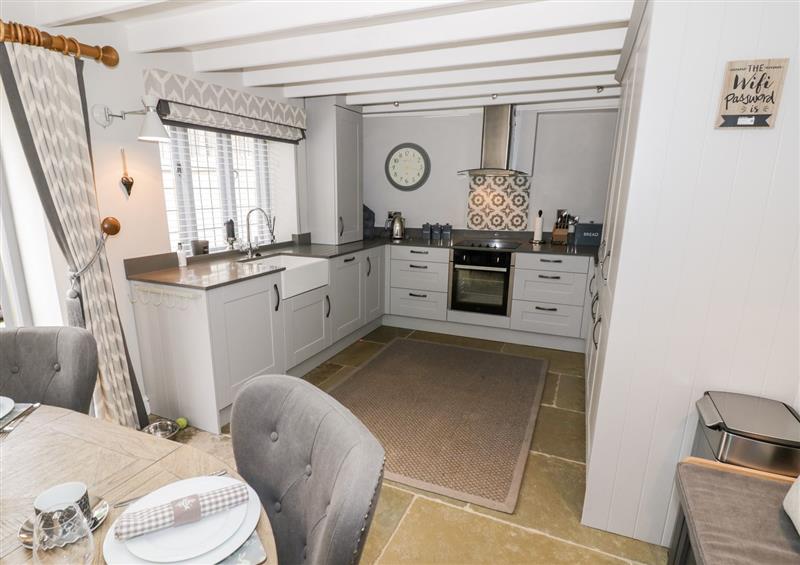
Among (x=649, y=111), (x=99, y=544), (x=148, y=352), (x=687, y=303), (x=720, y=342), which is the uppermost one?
(x=649, y=111)

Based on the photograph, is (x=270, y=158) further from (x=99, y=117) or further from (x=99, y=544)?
(x=99, y=544)

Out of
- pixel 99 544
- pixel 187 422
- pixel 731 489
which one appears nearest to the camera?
pixel 99 544

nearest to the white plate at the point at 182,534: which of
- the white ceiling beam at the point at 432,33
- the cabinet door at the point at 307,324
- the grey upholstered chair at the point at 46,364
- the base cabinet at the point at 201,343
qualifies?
the grey upholstered chair at the point at 46,364

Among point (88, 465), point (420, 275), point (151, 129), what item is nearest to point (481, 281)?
point (420, 275)

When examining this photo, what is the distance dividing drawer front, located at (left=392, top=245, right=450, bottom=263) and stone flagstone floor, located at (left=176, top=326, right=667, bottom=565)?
1.97 metres

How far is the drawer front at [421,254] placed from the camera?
160 inches

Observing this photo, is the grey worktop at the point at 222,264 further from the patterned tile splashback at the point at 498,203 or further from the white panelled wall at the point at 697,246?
the white panelled wall at the point at 697,246

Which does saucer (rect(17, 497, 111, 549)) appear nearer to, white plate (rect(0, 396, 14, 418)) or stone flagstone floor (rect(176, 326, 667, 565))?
white plate (rect(0, 396, 14, 418))

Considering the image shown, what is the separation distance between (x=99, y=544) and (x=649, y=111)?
1.94m

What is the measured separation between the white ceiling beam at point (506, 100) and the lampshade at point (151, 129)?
98.0 inches

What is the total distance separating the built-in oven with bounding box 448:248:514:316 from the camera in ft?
12.7

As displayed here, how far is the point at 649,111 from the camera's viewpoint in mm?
1462

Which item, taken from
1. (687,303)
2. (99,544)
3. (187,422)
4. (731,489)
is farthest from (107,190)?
(731,489)

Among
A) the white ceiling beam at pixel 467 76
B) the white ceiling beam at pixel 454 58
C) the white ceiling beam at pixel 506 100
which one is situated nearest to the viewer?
the white ceiling beam at pixel 454 58
